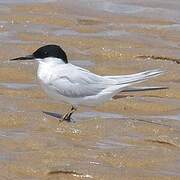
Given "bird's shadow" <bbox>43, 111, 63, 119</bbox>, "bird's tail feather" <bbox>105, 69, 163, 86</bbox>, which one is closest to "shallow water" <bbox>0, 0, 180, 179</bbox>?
"bird's shadow" <bbox>43, 111, 63, 119</bbox>

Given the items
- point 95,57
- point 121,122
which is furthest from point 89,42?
point 121,122

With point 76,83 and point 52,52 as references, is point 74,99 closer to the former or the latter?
point 76,83

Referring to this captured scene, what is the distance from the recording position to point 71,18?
11422 mm

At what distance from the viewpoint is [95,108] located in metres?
8.43

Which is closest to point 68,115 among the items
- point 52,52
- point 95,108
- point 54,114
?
point 54,114

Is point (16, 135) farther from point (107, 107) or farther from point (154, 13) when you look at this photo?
point (154, 13)

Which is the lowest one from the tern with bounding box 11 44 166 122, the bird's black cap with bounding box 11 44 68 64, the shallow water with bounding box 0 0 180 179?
the shallow water with bounding box 0 0 180 179

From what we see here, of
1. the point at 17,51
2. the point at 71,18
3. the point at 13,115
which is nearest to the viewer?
the point at 13,115

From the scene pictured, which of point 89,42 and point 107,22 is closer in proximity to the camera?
point 89,42

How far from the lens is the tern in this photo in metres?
8.11

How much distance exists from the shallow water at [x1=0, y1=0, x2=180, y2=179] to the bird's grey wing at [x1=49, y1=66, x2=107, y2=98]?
196mm

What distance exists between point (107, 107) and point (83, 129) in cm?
86

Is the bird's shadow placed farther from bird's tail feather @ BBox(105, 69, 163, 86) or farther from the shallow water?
bird's tail feather @ BBox(105, 69, 163, 86)

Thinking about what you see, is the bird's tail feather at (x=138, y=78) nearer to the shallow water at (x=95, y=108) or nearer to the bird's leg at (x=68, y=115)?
the shallow water at (x=95, y=108)
